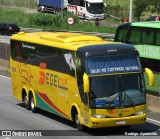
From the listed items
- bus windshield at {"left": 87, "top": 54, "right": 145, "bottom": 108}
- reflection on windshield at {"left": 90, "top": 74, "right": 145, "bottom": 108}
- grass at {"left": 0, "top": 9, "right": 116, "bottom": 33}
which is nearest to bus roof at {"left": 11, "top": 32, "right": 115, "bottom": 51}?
bus windshield at {"left": 87, "top": 54, "right": 145, "bottom": 108}

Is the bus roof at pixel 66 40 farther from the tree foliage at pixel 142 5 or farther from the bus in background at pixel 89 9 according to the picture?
the bus in background at pixel 89 9

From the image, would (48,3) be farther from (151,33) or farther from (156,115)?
(156,115)

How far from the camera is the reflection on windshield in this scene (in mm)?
16922

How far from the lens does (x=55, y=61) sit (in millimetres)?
19406

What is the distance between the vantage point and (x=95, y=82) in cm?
1702

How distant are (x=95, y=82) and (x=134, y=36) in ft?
57.3

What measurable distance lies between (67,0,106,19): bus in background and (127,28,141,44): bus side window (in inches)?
1656

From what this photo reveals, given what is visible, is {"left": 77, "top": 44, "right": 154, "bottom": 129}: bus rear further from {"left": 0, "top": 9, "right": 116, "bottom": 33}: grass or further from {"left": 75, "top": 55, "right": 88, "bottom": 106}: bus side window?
{"left": 0, "top": 9, "right": 116, "bottom": 33}: grass

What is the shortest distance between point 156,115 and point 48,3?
209 ft

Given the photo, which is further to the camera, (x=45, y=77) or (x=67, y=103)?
(x=45, y=77)

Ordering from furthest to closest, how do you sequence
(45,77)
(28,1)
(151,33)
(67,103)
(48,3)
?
(28,1)
(48,3)
(151,33)
(45,77)
(67,103)

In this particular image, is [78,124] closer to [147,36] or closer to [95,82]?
[95,82]

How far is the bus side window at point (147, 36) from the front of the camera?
1286 inches

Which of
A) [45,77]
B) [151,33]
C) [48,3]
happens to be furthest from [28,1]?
[45,77]
